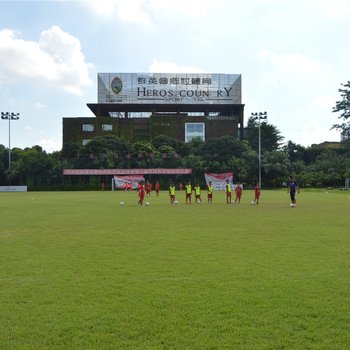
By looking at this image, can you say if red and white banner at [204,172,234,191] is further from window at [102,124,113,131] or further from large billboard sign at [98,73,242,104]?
window at [102,124,113,131]

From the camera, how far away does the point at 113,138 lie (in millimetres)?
69938

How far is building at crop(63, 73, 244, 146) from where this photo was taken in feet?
270

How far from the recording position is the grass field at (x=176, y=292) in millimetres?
4516

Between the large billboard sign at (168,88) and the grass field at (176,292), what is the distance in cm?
7319

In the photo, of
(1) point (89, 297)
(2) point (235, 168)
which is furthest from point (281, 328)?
(2) point (235, 168)

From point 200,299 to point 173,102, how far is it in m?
78.6

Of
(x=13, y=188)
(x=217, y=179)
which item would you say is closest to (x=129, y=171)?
(x=217, y=179)

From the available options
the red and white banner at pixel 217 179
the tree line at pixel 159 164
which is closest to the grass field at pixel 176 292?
the red and white banner at pixel 217 179

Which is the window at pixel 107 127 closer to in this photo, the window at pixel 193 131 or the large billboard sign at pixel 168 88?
the large billboard sign at pixel 168 88

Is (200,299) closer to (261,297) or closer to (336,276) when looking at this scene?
(261,297)

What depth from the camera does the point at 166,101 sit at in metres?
82.8

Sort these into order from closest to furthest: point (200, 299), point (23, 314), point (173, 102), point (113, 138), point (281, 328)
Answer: point (281, 328), point (23, 314), point (200, 299), point (113, 138), point (173, 102)

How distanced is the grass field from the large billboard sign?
2881 inches

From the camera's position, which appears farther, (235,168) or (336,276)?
(235,168)
